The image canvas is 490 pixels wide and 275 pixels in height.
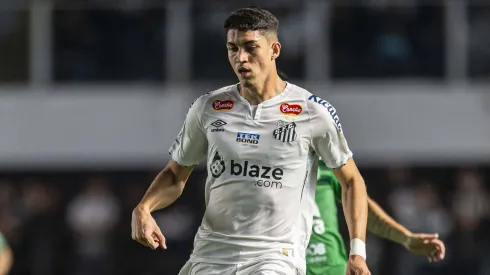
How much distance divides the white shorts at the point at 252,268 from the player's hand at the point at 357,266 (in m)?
0.37

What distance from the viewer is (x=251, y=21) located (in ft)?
22.5

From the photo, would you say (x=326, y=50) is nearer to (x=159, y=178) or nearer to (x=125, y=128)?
(x=125, y=128)

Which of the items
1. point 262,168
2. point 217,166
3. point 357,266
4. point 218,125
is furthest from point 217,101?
point 357,266

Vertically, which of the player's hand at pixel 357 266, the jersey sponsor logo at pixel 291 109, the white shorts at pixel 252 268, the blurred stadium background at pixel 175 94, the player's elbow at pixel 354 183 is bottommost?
the blurred stadium background at pixel 175 94

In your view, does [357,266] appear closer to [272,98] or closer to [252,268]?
[252,268]

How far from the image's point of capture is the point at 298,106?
702cm

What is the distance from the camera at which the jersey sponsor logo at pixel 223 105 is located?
706 centimetres

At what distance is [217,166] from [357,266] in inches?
36.7

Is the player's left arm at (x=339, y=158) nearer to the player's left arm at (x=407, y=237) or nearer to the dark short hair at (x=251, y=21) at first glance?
the dark short hair at (x=251, y=21)

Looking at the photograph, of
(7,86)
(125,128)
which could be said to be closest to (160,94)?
(125,128)

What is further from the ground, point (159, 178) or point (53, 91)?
point (159, 178)

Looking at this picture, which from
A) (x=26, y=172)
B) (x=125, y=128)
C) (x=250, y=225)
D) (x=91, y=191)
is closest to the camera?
(x=250, y=225)

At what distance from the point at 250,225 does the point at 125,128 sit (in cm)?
1217

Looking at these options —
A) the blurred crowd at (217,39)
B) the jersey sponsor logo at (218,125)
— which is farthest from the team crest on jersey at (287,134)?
the blurred crowd at (217,39)
